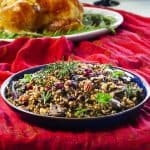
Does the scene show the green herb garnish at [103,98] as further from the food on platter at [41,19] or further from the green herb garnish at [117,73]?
the food on platter at [41,19]

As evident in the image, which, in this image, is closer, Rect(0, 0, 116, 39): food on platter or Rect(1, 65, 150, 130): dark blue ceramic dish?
Rect(1, 65, 150, 130): dark blue ceramic dish

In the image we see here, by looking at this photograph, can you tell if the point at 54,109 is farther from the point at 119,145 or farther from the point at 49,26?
Result: the point at 49,26

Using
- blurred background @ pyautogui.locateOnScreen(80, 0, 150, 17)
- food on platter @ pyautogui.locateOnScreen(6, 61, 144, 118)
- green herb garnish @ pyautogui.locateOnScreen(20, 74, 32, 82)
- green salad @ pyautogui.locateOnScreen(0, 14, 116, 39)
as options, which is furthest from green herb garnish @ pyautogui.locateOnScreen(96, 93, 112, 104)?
blurred background @ pyautogui.locateOnScreen(80, 0, 150, 17)

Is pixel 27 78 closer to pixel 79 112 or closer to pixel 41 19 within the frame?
pixel 79 112

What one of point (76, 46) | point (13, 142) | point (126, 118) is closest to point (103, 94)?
point (126, 118)

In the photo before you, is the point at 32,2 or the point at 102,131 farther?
the point at 32,2

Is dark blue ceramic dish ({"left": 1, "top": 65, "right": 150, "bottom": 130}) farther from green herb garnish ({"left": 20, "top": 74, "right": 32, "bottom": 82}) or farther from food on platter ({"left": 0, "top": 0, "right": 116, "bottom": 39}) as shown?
food on platter ({"left": 0, "top": 0, "right": 116, "bottom": 39})
